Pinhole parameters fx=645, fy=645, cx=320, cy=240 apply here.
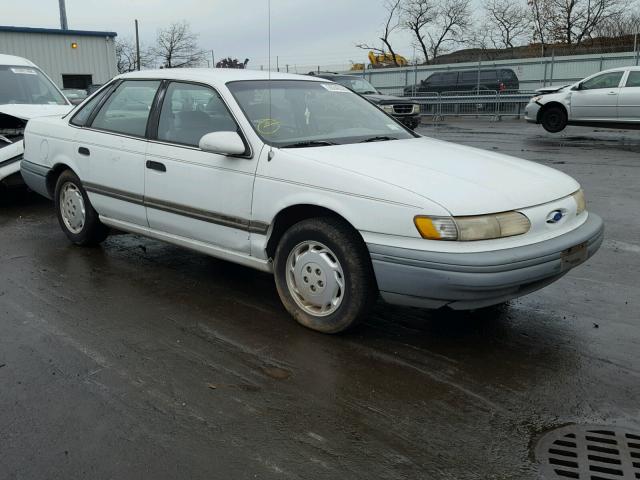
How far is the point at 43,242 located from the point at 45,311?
7.02 ft

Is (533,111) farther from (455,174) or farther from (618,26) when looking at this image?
(618,26)

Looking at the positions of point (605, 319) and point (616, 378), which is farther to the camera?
point (605, 319)

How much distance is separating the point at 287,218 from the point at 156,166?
4.22ft

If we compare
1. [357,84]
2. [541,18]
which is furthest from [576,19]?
[357,84]

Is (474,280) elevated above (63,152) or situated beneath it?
situated beneath

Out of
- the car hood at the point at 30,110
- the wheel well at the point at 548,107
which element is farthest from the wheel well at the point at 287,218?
the wheel well at the point at 548,107

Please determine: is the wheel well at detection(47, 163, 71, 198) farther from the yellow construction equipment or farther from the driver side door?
the yellow construction equipment

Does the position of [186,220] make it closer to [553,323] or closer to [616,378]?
[553,323]

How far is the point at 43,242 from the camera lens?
630 cm

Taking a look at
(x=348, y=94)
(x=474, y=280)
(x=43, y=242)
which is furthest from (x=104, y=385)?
(x=43, y=242)

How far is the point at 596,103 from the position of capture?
15.6 metres

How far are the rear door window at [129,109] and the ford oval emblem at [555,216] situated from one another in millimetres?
3051

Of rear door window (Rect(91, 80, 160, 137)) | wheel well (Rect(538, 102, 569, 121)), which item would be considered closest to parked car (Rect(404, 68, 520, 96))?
wheel well (Rect(538, 102, 569, 121))

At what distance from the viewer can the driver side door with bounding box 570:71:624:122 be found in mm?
15359
